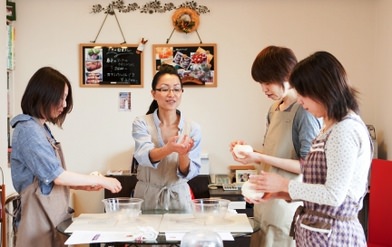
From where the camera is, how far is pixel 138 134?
7.35 ft

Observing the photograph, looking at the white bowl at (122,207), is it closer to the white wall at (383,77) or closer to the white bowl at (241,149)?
the white bowl at (241,149)

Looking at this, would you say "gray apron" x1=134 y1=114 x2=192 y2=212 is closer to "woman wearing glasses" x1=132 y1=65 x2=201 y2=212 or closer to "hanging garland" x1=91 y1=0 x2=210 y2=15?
"woman wearing glasses" x1=132 y1=65 x2=201 y2=212

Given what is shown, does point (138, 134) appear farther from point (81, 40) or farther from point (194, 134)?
point (81, 40)

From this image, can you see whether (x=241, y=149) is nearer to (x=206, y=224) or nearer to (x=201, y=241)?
(x=206, y=224)

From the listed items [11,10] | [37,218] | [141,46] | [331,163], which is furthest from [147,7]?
[331,163]

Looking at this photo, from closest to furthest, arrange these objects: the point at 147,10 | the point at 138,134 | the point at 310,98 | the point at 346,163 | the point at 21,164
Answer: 1. the point at 346,163
2. the point at 310,98
3. the point at 21,164
4. the point at 138,134
5. the point at 147,10

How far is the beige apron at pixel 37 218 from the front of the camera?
6.16ft

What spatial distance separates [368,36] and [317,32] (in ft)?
1.34

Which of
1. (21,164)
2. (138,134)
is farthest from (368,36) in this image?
(21,164)

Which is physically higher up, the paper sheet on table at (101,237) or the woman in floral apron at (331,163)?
the woman in floral apron at (331,163)

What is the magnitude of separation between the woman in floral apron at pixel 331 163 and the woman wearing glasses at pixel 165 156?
738mm

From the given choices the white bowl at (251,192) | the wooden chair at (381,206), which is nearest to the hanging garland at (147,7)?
the wooden chair at (381,206)

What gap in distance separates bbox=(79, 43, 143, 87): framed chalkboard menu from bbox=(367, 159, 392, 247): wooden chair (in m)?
1.95

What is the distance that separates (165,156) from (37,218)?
0.60 metres
